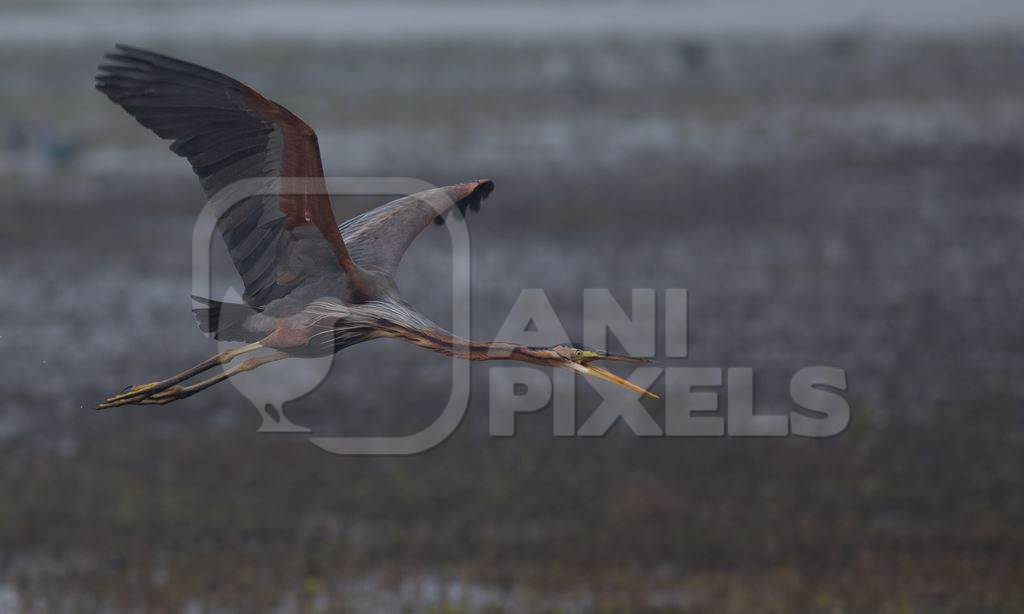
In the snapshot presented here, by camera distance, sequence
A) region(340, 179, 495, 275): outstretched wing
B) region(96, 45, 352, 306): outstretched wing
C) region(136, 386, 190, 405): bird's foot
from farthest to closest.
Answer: region(340, 179, 495, 275): outstretched wing < region(136, 386, 190, 405): bird's foot < region(96, 45, 352, 306): outstretched wing

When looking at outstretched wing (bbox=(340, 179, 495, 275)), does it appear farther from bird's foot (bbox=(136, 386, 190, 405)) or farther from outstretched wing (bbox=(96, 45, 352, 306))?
bird's foot (bbox=(136, 386, 190, 405))

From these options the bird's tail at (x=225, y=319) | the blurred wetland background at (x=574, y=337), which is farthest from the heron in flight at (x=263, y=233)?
the blurred wetland background at (x=574, y=337)

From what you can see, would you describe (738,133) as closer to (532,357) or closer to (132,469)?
(132,469)

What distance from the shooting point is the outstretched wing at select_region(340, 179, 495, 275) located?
5.59 meters

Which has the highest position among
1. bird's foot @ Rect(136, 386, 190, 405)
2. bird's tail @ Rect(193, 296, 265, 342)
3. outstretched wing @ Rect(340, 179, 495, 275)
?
outstretched wing @ Rect(340, 179, 495, 275)

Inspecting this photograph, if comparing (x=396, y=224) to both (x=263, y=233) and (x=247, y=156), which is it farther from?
(x=247, y=156)

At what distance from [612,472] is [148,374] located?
503cm

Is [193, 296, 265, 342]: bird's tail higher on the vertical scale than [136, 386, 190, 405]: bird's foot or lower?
higher

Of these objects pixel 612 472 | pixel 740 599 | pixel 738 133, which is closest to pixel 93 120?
pixel 738 133

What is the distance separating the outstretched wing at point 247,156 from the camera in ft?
16.4

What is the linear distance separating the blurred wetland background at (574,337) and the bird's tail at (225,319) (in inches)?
198

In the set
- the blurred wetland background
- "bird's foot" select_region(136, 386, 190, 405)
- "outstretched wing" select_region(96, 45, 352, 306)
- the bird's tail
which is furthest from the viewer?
the blurred wetland background

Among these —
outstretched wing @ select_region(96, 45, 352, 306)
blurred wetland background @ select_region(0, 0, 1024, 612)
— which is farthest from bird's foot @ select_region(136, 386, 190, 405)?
blurred wetland background @ select_region(0, 0, 1024, 612)

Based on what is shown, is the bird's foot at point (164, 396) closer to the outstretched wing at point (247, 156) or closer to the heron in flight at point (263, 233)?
the heron in flight at point (263, 233)
